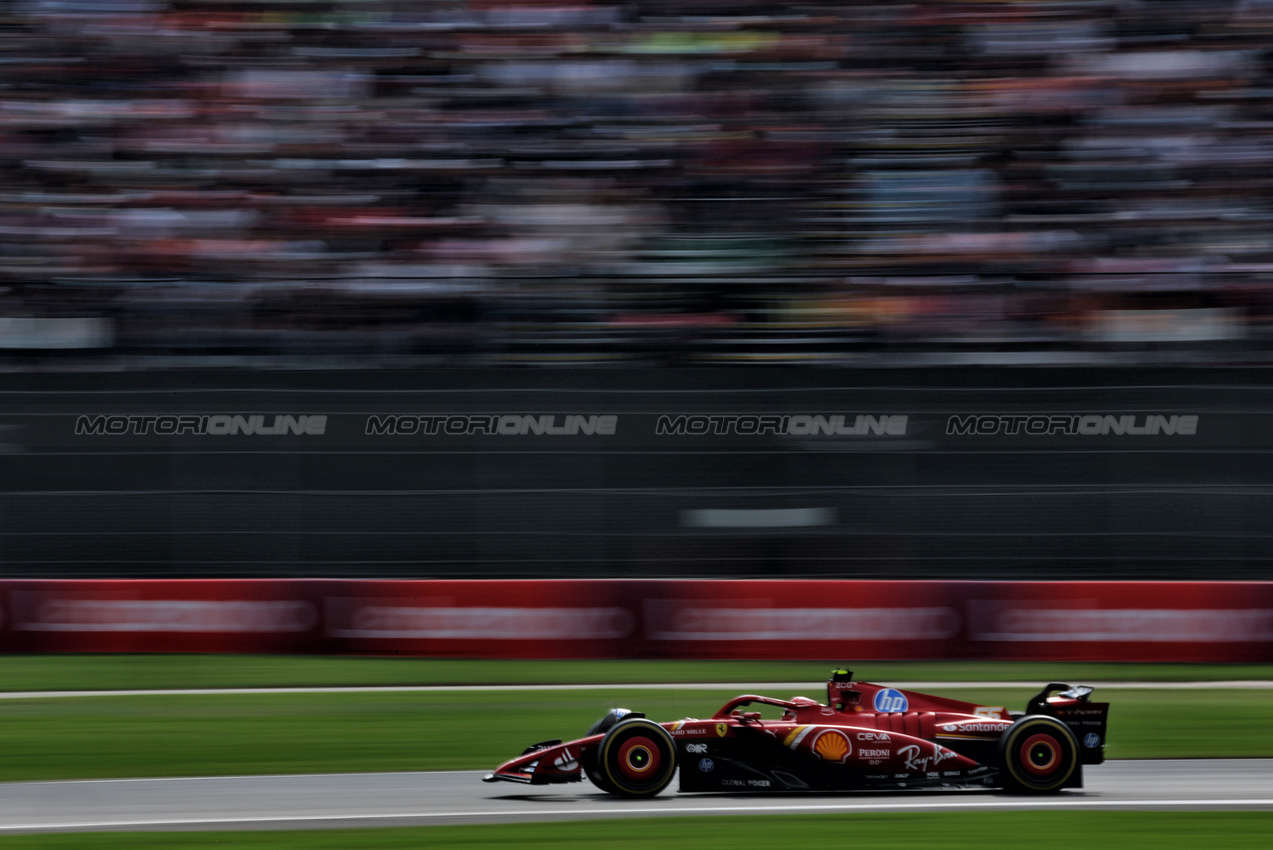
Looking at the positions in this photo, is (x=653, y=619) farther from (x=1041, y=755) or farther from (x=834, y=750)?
(x=1041, y=755)

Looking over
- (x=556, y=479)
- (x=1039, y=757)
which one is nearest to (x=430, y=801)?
(x=1039, y=757)

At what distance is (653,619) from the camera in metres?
12.4

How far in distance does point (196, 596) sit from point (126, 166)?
4728 mm

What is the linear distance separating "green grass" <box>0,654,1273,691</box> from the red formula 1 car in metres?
4.25

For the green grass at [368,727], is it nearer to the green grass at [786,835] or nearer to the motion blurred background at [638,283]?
the green grass at [786,835]

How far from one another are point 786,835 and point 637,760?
0.82 meters

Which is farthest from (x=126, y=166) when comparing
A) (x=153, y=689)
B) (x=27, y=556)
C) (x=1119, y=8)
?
(x=1119, y=8)

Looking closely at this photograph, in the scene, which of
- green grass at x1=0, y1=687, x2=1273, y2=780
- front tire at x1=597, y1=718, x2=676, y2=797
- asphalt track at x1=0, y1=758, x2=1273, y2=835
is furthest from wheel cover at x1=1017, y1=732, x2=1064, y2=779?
green grass at x1=0, y1=687, x2=1273, y2=780

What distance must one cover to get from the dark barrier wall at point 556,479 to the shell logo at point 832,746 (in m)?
5.67

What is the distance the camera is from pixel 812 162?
14.4 metres

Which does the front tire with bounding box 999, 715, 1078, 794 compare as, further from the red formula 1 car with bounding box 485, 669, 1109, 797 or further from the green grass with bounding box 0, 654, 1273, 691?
the green grass with bounding box 0, 654, 1273, 691

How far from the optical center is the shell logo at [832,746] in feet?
22.0

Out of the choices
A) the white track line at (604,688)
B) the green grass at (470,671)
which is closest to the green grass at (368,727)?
the white track line at (604,688)

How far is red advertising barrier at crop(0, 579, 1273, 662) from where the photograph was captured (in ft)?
39.6
